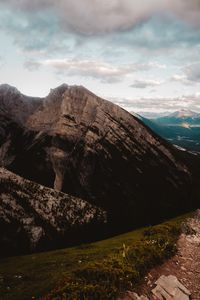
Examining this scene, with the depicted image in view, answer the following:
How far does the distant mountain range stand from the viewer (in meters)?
37.6

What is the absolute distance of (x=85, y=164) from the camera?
44094 mm

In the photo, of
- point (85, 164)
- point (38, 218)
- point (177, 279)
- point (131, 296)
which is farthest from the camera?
point (85, 164)

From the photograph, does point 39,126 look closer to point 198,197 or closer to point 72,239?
point 72,239

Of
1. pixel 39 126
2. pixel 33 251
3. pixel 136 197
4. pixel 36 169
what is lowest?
pixel 33 251

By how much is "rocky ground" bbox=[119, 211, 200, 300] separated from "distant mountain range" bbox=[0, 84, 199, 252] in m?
10.5

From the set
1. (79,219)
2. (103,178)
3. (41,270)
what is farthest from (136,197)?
(41,270)

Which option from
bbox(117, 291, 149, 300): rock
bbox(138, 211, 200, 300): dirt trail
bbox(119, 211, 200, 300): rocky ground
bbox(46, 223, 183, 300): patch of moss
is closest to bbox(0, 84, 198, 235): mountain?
bbox(138, 211, 200, 300): dirt trail

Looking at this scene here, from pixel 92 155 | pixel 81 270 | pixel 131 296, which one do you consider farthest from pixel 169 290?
pixel 92 155

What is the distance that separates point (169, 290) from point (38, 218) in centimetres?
1479

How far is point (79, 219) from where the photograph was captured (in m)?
36.8

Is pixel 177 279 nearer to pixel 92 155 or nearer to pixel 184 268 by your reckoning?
pixel 184 268

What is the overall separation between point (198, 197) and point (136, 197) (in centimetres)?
1421

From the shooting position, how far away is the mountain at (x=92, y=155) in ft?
141

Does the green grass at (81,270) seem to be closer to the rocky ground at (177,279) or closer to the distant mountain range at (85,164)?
the rocky ground at (177,279)
